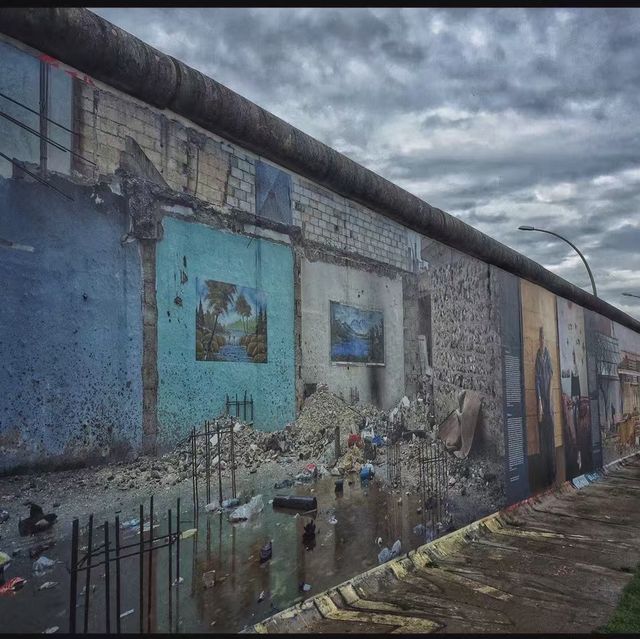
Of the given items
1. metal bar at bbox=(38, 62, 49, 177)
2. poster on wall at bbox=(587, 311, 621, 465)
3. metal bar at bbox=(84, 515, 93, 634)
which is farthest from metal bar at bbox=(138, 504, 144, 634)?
poster on wall at bbox=(587, 311, 621, 465)

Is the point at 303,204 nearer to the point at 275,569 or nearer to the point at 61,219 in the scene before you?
the point at 61,219

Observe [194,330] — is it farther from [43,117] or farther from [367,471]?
[367,471]

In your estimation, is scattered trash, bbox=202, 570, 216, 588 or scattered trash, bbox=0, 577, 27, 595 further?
scattered trash, bbox=202, 570, 216, 588

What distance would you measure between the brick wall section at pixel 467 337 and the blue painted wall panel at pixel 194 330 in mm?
2192

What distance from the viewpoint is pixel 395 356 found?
535 centimetres

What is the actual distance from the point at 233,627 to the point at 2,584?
1.25 metres

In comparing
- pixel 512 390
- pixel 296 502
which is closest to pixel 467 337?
pixel 512 390

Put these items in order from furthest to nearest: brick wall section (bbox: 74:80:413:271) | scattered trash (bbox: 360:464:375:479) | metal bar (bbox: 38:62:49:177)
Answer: scattered trash (bbox: 360:464:375:479)
brick wall section (bbox: 74:80:413:271)
metal bar (bbox: 38:62:49:177)

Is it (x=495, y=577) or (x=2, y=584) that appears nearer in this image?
(x=2, y=584)

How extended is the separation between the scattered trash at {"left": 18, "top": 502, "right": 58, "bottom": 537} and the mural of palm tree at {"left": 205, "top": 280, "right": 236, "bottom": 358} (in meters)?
1.21

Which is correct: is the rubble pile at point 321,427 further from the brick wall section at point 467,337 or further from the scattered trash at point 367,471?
the brick wall section at point 467,337

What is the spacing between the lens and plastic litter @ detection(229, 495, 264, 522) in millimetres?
3605

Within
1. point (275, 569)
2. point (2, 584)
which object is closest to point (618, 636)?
point (275, 569)

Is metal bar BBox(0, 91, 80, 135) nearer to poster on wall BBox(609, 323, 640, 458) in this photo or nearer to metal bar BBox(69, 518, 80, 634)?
metal bar BBox(69, 518, 80, 634)
